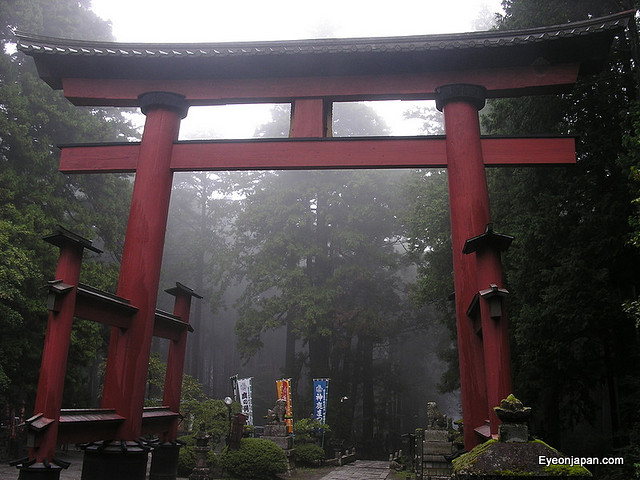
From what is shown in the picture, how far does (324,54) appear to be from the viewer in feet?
25.9

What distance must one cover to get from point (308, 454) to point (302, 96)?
15.6 meters

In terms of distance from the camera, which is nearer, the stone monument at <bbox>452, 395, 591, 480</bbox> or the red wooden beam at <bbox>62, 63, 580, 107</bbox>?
the stone monument at <bbox>452, 395, 591, 480</bbox>

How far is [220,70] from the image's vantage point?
8.35 meters

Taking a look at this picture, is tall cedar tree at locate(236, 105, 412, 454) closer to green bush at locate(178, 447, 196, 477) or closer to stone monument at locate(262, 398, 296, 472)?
stone monument at locate(262, 398, 296, 472)

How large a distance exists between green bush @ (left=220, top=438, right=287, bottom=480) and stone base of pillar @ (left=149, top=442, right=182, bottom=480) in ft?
24.3

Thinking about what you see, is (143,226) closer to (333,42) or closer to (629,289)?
(333,42)

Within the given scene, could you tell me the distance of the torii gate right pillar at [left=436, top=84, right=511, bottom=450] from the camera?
17.8ft

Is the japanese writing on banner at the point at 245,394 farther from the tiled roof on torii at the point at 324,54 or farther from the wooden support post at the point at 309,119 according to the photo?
the tiled roof on torii at the point at 324,54

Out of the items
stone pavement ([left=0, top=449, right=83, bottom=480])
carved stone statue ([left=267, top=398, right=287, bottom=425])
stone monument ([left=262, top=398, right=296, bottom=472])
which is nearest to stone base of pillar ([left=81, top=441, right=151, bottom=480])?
stone pavement ([left=0, top=449, right=83, bottom=480])

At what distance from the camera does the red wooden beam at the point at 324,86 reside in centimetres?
797

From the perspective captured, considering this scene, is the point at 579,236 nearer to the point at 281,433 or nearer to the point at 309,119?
the point at 309,119

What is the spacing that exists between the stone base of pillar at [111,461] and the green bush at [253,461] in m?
9.53

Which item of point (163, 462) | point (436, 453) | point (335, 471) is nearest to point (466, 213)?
point (163, 462)

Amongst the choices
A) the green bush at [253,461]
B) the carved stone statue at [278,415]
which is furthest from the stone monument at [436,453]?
the carved stone statue at [278,415]
